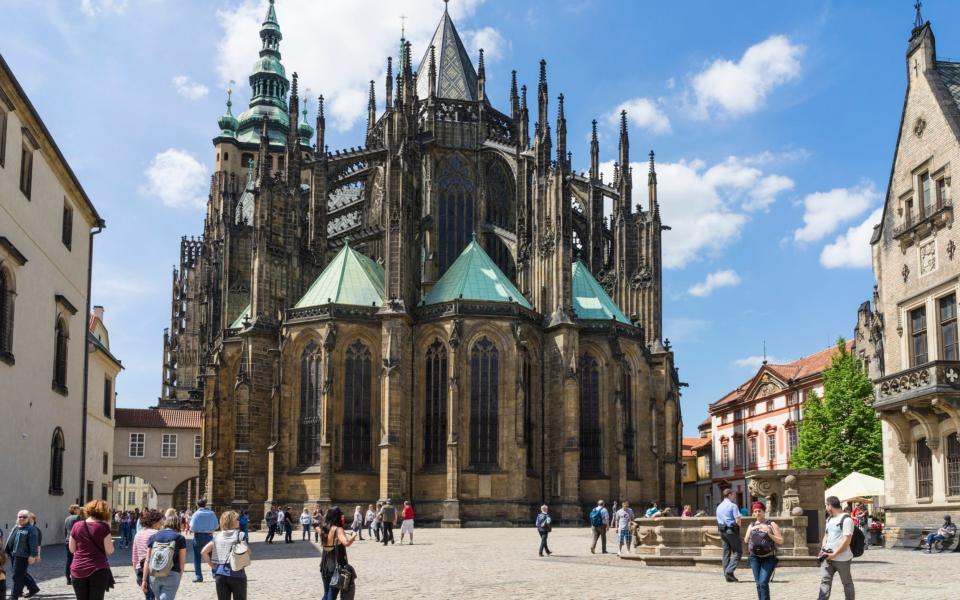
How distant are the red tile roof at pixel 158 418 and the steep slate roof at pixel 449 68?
2562cm

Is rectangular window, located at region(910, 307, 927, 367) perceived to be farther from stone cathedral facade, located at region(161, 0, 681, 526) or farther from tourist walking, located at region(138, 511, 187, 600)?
tourist walking, located at region(138, 511, 187, 600)

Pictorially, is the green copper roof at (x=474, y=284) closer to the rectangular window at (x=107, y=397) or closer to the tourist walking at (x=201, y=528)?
the rectangular window at (x=107, y=397)

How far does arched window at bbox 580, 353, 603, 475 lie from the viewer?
50.8m

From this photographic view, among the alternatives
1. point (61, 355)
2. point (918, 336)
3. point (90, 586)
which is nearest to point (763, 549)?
point (90, 586)

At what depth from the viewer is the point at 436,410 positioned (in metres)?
48.3

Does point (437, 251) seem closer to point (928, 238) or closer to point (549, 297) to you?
point (549, 297)

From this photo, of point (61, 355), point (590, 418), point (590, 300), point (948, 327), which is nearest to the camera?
point (948, 327)

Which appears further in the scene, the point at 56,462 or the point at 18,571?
the point at 56,462

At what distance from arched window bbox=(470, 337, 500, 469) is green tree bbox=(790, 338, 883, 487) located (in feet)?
46.4

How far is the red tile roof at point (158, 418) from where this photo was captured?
6788cm

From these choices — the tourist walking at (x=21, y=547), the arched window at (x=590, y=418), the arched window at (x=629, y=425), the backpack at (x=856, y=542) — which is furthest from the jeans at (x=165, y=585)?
the arched window at (x=629, y=425)

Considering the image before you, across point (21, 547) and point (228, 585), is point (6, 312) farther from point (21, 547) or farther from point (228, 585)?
point (228, 585)

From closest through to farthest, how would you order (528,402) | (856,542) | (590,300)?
(856,542) → (528,402) → (590,300)

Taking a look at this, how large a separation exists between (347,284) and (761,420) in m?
34.5
